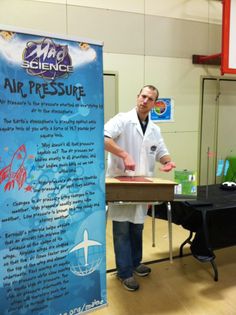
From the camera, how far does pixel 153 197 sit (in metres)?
1.94

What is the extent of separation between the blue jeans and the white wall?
190 cm

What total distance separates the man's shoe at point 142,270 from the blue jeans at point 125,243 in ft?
0.34

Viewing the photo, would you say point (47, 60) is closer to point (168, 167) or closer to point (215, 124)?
point (168, 167)

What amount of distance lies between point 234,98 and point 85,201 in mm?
3569

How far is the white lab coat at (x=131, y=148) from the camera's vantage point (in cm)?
215

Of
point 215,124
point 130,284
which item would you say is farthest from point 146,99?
point 215,124

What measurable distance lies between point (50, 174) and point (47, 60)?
52cm

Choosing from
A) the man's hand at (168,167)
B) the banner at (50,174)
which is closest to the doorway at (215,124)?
the man's hand at (168,167)

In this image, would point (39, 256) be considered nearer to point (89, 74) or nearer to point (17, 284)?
point (17, 284)

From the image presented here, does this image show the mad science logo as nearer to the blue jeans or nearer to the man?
the man

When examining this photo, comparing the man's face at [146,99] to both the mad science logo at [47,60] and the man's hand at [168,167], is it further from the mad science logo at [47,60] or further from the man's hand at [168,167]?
the mad science logo at [47,60]

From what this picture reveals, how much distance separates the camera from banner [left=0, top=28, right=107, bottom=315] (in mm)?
1370

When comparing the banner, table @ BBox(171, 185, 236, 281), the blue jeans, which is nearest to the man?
the blue jeans

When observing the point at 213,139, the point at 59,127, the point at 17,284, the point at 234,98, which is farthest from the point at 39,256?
the point at 234,98
